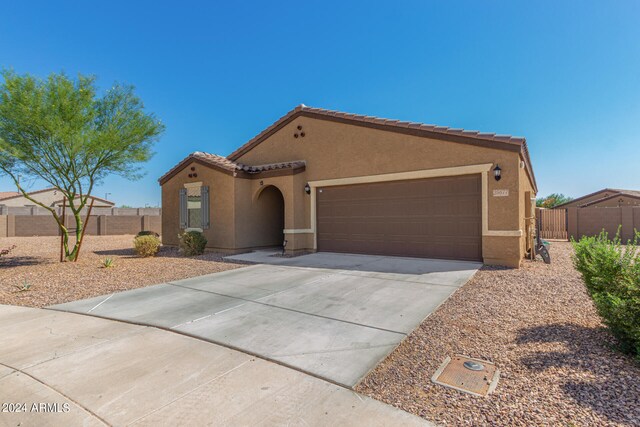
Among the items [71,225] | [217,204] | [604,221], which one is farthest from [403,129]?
[71,225]

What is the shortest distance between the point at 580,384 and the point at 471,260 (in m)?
7.24

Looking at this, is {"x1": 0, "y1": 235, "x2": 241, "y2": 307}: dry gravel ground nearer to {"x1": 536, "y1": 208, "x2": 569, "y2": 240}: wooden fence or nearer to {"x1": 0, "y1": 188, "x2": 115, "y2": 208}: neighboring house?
{"x1": 536, "y1": 208, "x2": 569, "y2": 240}: wooden fence

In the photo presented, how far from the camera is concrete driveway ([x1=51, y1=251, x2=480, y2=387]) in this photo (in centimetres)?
375

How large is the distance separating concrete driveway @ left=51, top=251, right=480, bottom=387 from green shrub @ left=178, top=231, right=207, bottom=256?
4.55 m

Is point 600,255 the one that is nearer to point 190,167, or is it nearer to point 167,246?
point 190,167

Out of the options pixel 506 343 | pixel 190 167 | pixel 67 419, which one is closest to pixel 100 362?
pixel 67 419

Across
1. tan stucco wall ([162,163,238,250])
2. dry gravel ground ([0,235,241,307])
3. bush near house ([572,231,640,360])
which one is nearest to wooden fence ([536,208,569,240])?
bush near house ([572,231,640,360])

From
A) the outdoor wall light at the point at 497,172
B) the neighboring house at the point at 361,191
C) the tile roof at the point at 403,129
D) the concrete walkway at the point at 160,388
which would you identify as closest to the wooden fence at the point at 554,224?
the neighboring house at the point at 361,191

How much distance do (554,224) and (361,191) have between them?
49.8ft

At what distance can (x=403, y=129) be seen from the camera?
1070 cm

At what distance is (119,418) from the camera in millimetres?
2557

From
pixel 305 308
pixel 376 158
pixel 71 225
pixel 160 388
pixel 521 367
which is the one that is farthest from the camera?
pixel 71 225

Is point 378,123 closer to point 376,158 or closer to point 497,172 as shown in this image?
point 376,158

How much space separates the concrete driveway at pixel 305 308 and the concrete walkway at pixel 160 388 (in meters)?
0.32
